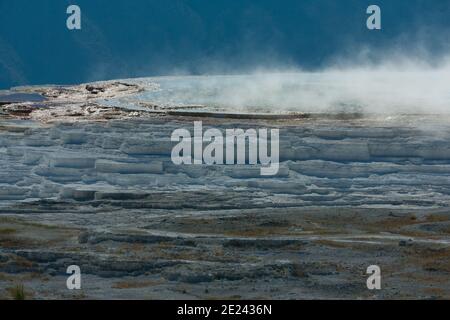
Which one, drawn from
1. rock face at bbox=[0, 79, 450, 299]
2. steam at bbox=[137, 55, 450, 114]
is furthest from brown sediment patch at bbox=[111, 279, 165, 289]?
steam at bbox=[137, 55, 450, 114]

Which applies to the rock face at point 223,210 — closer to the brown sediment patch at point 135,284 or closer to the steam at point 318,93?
the brown sediment patch at point 135,284

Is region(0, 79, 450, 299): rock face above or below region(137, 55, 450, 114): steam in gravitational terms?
below

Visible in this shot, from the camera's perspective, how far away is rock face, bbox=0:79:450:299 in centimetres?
1589

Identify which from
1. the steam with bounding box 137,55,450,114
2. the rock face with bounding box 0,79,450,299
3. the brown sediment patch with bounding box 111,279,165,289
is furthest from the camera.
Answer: the steam with bounding box 137,55,450,114

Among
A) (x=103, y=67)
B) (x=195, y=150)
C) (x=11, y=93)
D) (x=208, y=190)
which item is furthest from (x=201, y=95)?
(x=103, y=67)

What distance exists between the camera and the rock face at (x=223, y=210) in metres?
15.9

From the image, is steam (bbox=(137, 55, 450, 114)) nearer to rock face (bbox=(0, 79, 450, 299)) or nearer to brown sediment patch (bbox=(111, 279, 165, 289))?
rock face (bbox=(0, 79, 450, 299))

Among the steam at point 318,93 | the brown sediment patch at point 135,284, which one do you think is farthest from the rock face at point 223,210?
the steam at point 318,93

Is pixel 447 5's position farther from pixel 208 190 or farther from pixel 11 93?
pixel 208 190

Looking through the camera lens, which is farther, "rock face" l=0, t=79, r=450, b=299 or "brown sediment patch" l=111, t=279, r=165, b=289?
"rock face" l=0, t=79, r=450, b=299

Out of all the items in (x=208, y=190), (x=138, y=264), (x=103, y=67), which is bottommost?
(x=138, y=264)

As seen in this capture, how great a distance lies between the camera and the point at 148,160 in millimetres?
23125

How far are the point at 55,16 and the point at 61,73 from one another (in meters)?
2.44

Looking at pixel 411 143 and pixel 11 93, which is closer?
pixel 411 143
